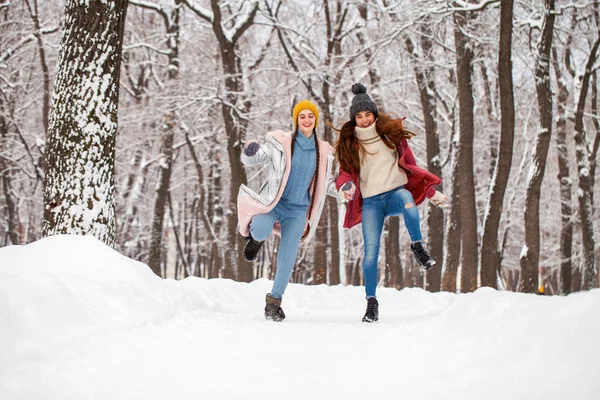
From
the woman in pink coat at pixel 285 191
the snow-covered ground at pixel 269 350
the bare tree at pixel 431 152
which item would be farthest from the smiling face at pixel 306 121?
the bare tree at pixel 431 152

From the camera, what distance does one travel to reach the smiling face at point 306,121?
16.8 feet

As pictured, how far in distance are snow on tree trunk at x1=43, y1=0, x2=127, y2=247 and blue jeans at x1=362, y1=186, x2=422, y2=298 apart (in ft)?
8.66

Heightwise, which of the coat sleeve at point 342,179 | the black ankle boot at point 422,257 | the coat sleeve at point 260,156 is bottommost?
the black ankle boot at point 422,257

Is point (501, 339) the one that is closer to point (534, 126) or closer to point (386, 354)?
point (386, 354)

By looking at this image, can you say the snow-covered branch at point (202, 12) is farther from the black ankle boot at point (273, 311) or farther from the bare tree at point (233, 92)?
the black ankle boot at point (273, 311)

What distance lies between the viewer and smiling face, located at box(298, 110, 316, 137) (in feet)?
16.8

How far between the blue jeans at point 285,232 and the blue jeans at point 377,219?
1.91 feet

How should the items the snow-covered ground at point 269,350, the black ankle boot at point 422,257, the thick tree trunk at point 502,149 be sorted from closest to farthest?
1. the snow-covered ground at point 269,350
2. the black ankle boot at point 422,257
3. the thick tree trunk at point 502,149

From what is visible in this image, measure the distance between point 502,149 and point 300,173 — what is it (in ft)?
18.7

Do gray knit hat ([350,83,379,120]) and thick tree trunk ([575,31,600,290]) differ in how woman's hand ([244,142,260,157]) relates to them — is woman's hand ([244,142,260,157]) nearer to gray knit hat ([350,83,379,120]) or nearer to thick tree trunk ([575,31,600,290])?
gray knit hat ([350,83,379,120])

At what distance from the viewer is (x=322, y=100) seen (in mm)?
15664

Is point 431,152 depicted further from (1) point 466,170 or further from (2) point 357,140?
(2) point 357,140

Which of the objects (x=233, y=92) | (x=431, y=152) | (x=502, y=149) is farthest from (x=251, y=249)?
(x=431, y=152)

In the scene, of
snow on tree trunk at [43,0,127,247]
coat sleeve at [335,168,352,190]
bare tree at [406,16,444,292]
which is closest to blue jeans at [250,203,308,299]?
coat sleeve at [335,168,352,190]
